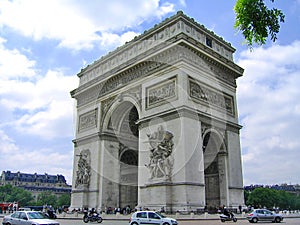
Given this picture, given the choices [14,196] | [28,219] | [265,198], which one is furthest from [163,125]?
[14,196]

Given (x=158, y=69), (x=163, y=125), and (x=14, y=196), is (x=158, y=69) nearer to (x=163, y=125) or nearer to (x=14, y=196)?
(x=163, y=125)

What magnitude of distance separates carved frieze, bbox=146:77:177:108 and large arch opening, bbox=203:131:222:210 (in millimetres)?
4626

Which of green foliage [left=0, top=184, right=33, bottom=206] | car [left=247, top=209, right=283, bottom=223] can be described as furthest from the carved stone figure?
green foliage [left=0, top=184, right=33, bottom=206]

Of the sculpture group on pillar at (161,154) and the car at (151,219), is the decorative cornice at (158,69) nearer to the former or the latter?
the sculpture group on pillar at (161,154)

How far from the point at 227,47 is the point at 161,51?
8.06m

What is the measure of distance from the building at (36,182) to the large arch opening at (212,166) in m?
80.0

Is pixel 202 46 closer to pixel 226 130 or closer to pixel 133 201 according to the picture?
pixel 226 130

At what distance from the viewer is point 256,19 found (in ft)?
23.2

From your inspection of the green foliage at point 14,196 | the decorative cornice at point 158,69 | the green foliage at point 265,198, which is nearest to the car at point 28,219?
the decorative cornice at point 158,69

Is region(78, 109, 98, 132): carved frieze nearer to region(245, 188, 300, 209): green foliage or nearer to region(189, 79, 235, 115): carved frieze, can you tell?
region(189, 79, 235, 115): carved frieze

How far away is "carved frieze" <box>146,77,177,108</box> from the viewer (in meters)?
25.5

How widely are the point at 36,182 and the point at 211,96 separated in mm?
89530

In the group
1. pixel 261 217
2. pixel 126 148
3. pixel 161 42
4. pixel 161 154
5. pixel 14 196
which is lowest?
pixel 261 217

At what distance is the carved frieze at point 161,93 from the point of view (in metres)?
25.5
